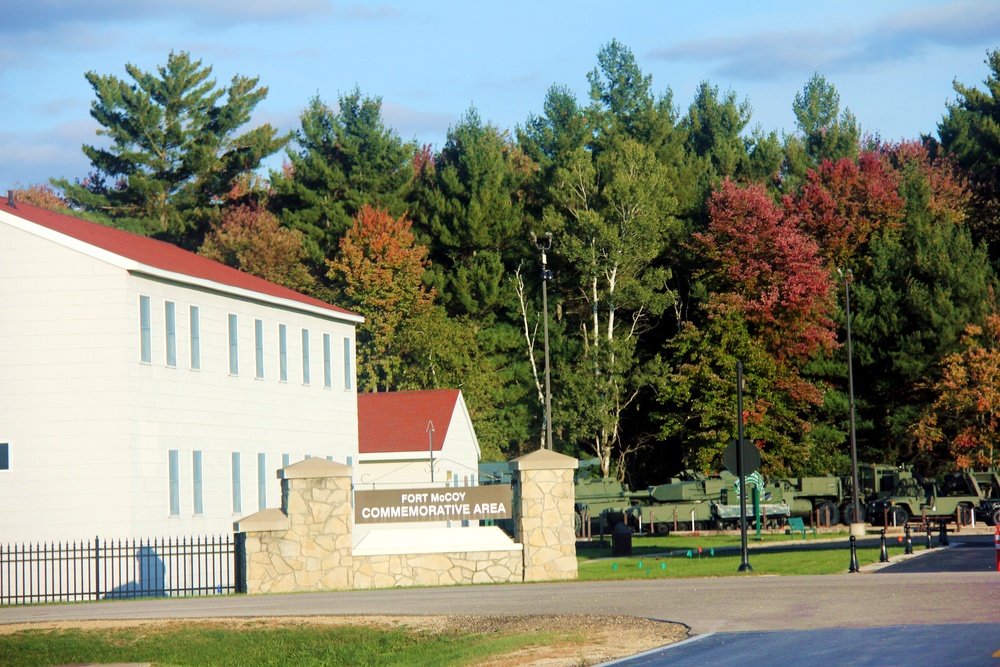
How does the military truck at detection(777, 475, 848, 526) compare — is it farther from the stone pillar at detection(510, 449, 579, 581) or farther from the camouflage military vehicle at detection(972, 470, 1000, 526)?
the stone pillar at detection(510, 449, 579, 581)

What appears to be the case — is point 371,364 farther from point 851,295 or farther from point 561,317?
point 851,295

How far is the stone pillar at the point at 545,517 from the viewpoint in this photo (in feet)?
86.8

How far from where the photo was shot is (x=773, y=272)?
2382 inches

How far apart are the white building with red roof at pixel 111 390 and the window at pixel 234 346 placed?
47mm

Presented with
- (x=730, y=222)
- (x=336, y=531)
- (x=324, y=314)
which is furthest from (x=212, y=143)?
(x=336, y=531)

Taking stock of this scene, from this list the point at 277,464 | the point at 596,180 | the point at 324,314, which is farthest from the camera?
the point at 596,180

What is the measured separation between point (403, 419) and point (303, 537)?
74.4 feet

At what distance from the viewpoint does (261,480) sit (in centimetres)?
3744

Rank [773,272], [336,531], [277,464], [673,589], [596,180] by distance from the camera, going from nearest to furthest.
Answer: [673,589] → [336,531] → [277,464] → [773,272] → [596,180]

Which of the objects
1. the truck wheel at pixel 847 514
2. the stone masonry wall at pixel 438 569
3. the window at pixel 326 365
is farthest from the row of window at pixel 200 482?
the truck wheel at pixel 847 514

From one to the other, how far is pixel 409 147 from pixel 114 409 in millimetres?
44125

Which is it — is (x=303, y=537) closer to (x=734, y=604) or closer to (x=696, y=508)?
(x=734, y=604)

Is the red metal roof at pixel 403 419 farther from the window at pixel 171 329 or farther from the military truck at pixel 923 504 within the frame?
the military truck at pixel 923 504

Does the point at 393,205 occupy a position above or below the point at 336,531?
above
